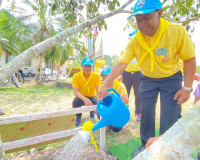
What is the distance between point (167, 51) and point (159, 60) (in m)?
0.11

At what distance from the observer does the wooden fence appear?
1591 millimetres

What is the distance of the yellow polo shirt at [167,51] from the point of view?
4.54 feet

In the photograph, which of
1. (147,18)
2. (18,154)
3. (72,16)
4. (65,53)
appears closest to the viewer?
(147,18)

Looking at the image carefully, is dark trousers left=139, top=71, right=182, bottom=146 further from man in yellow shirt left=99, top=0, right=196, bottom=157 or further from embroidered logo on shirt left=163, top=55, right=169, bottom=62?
embroidered logo on shirt left=163, top=55, right=169, bottom=62

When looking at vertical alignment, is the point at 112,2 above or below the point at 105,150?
above

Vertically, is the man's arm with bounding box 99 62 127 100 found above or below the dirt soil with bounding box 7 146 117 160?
above

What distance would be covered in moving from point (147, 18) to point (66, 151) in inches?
61.7

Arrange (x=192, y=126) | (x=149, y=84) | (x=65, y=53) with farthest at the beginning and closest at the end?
(x=65, y=53)
(x=149, y=84)
(x=192, y=126)

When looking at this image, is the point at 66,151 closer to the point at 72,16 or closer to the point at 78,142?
the point at 78,142

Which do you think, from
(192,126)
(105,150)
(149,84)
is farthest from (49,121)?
(192,126)

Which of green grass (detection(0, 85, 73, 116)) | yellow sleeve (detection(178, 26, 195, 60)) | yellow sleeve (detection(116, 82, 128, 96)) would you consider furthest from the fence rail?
green grass (detection(0, 85, 73, 116))

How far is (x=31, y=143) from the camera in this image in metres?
1.70

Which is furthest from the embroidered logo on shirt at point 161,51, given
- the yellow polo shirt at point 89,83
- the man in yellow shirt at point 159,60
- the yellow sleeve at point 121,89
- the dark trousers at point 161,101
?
the yellow polo shirt at point 89,83

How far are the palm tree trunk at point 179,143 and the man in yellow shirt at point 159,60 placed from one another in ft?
3.25
